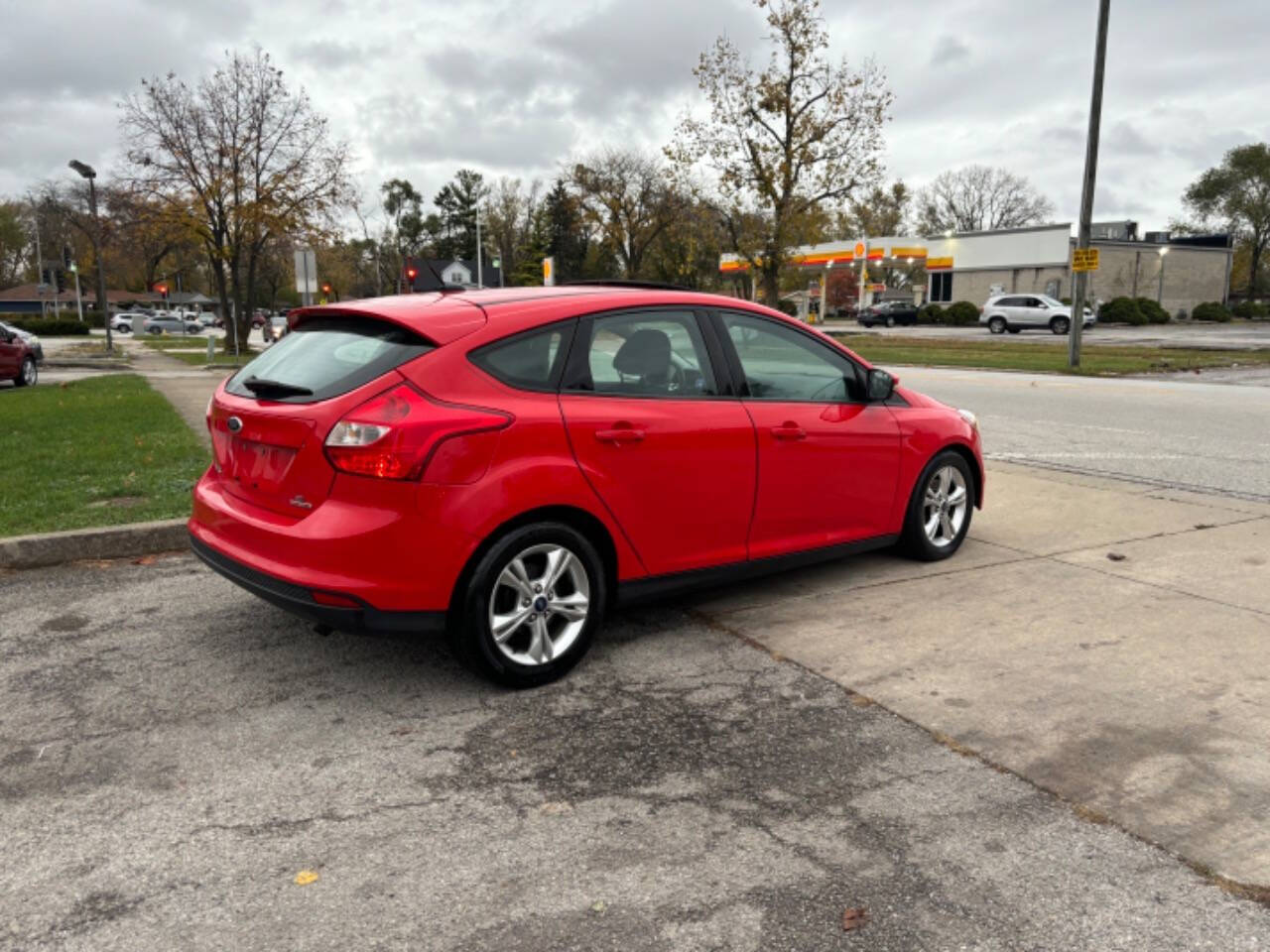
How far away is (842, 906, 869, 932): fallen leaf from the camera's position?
2.43 metres

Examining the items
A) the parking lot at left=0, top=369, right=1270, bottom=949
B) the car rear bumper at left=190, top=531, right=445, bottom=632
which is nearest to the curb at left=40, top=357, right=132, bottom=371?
the parking lot at left=0, top=369, right=1270, bottom=949

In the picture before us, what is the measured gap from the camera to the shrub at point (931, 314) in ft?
184

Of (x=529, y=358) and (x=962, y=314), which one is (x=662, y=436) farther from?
(x=962, y=314)

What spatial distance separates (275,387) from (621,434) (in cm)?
141

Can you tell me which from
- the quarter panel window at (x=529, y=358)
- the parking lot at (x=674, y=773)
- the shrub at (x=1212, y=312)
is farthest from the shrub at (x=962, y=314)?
the quarter panel window at (x=529, y=358)

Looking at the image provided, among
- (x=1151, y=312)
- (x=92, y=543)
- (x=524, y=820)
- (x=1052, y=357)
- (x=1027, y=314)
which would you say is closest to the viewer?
(x=524, y=820)

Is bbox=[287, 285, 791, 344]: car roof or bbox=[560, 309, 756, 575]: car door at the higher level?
bbox=[287, 285, 791, 344]: car roof

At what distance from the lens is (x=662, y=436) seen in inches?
163

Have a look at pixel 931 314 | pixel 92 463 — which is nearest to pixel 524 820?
pixel 92 463

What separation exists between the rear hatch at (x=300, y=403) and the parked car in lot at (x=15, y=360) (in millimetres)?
16990

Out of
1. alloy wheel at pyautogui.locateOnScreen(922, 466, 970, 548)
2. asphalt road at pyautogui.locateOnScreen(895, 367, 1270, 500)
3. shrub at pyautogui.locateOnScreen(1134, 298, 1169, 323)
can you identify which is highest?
shrub at pyautogui.locateOnScreen(1134, 298, 1169, 323)

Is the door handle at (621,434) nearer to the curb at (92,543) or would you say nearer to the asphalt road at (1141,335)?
the curb at (92,543)

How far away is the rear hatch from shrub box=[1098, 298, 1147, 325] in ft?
176

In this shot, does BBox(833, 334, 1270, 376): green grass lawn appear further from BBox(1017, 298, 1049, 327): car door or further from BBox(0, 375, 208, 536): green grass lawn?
BBox(0, 375, 208, 536): green grass lawn
